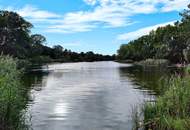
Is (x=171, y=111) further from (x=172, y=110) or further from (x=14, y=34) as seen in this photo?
(x=14, y=34)

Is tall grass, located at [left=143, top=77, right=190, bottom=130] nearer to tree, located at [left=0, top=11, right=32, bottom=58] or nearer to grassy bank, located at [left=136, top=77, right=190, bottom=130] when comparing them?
grassy bank, located at [left=136, top=77, right=190, bottom=130]

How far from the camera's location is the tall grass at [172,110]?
17.7 meters

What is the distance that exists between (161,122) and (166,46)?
125907mm

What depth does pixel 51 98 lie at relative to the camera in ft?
120

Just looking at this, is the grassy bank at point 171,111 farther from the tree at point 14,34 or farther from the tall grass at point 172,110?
the tree at point 14,34

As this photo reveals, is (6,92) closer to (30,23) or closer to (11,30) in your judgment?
(11,30)

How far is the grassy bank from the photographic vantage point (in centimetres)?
1775

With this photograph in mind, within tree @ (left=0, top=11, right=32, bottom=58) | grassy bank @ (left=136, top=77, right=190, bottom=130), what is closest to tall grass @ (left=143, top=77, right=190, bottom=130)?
grassy bank @ (left=136, top=77, right=190, bottom=130)

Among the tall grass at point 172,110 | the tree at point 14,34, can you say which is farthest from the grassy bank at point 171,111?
the tree at point 14,34

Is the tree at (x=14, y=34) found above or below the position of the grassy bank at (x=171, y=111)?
above

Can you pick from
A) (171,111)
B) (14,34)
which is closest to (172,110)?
(171,111)

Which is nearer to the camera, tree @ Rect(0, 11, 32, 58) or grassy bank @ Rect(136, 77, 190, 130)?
grassy bank @ Rect(136, 77, 190, 130)

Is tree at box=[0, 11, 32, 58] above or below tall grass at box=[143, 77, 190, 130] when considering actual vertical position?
above

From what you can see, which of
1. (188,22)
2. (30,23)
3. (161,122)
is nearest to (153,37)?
(30,23)
